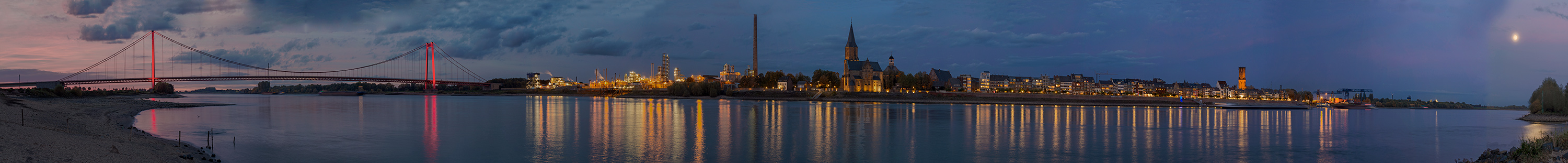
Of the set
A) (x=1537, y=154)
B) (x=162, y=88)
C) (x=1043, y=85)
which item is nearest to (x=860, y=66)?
(x=1043, y=85)

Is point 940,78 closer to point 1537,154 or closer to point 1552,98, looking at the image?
point 1552,98

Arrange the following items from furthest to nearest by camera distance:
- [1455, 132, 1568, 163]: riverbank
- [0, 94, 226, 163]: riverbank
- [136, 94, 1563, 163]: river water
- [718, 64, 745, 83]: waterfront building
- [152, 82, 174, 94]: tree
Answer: [718, 64, 745, 83]: waterfront building
[152, 82, 174, 94]: tree
[136, 94, 1563, 163]: river water
[0, 94, 226, 163]: riverbank
[1455, 132, 1568, 163]: riverbank

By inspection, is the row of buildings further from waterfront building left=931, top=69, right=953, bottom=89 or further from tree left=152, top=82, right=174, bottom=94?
tree left=152, top=82, right=174, bottom=94

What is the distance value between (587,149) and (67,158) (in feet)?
25.5

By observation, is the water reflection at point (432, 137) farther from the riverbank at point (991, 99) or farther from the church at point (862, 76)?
the church at point (862, 76)

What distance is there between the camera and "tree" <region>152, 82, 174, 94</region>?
265 feet

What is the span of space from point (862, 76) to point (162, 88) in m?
74.4

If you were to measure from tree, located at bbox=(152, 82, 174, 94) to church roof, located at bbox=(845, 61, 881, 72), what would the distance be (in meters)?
72.2

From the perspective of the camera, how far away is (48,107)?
3059 centimetres

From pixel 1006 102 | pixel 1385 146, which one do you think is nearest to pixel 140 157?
pixel 1385 146

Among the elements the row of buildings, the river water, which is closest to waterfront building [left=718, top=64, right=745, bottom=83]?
the row of buildings

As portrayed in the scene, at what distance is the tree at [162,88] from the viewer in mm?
80794

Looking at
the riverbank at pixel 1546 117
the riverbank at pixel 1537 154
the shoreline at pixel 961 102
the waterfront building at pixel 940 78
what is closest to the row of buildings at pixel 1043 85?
the waterfront building at pixel 940 78

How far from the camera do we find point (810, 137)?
65.8 feet
